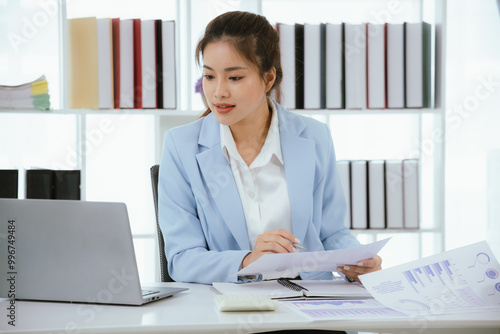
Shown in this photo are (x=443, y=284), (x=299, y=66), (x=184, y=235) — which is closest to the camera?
(x=443, y=284)

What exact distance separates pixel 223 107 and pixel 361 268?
0.56 m

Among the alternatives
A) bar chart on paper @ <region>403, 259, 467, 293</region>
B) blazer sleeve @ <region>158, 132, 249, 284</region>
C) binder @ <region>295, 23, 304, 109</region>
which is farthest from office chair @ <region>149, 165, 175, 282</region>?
binder @ <region>295, 23, 304, 109</region>

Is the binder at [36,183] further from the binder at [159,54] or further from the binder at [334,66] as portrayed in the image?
the binder at [334,66]

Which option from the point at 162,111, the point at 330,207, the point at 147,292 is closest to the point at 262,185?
the point at 330,207

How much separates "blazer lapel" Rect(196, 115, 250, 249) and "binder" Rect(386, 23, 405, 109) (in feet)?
3.73

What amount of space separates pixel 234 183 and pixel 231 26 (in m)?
0.44

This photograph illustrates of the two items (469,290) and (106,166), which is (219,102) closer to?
(469,290)

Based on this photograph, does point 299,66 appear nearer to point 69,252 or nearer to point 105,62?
point 105,62

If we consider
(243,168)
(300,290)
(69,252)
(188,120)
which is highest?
(188,120)

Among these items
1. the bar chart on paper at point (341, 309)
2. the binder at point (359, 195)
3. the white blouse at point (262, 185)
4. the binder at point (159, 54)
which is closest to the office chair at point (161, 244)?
the white blouse at point (262, 185)

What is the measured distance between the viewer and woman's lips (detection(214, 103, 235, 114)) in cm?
158

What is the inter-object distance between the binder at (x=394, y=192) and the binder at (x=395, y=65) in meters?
0.25

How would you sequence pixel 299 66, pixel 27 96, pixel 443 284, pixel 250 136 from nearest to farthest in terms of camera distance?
1. pixel 443 284
2. pixel 250 136
3. pixel 27 96
4. pixel 299 66

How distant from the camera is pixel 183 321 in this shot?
961 mm
